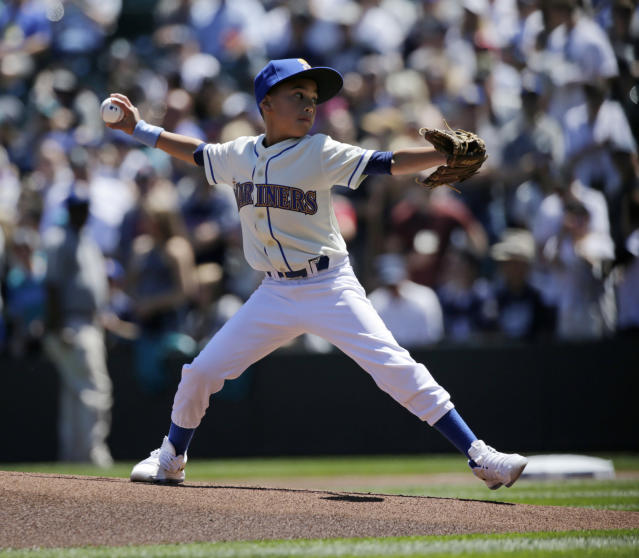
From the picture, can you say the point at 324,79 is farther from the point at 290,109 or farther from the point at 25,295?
the point at 25,295

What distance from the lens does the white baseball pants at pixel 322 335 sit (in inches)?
207

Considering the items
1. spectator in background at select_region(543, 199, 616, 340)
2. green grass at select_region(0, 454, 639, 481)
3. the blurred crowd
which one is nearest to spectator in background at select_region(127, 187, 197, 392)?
the blurred crowd

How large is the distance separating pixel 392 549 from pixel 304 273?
1.57 meters

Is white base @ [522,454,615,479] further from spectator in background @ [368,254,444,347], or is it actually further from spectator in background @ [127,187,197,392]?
spectator in background @ [127,187,197,392]

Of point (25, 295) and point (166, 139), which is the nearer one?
point (166, 139)

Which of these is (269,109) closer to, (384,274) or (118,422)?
(384,274)

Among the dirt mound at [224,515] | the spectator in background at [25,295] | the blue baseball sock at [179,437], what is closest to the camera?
the dirt mound at [224,515]

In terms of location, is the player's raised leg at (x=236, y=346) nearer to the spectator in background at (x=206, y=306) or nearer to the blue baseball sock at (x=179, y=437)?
the blue baseball sock at (x=179, y=437)

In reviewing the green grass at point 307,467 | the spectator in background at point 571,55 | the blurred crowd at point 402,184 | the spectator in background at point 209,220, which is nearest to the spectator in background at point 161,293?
the blurred crowd at point 402,184

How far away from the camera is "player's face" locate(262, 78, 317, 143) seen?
545 centimetres

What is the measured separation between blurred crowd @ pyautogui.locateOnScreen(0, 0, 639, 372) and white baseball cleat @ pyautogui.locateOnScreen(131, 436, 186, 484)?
190 inches

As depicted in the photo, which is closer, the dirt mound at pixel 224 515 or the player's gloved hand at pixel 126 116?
the dirt mound at pixel 224 515

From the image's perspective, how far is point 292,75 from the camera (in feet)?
17.6

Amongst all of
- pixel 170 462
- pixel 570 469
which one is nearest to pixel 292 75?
pixel 170 462
